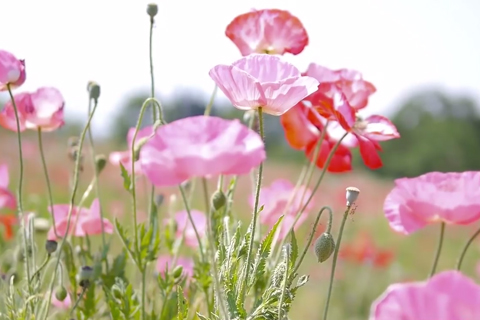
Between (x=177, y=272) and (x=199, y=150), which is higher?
(x=199, y=150)

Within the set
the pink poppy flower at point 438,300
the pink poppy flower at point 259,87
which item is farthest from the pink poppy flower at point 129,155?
the pink poppy flower at point 438,300

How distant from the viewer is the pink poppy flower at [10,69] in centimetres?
80

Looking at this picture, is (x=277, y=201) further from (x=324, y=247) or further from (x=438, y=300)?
(x=438, y=300)

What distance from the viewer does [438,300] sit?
41 centimetres

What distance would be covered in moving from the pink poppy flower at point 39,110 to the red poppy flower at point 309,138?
1.02ft

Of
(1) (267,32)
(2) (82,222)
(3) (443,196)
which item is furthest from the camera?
(2) (82,222)

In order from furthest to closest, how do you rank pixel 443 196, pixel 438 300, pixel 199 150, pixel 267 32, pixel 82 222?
pixel 82 222
pixel 267 32
pixel 443 196
pixel 199 150
pixel 438 300

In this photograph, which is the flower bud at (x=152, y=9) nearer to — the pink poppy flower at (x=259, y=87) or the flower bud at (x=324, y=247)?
the pink poppy flower at (x=259, y=87)

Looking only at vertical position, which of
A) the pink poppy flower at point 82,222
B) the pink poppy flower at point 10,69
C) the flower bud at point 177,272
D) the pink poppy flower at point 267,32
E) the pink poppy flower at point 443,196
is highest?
the pink poppy flower at point 267,32

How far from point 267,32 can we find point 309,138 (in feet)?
0.53

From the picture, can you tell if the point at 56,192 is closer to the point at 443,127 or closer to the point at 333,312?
the point at 333,312

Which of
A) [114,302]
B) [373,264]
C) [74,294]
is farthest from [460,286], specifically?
[373,264]

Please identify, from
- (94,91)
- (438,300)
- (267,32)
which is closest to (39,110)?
(94,91)

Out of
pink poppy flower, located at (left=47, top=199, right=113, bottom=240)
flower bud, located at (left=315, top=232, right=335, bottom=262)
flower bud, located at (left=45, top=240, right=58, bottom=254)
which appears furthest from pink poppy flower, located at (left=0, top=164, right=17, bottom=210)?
flower bud, located at (left=315, top=232, right=335, bottom=262)
